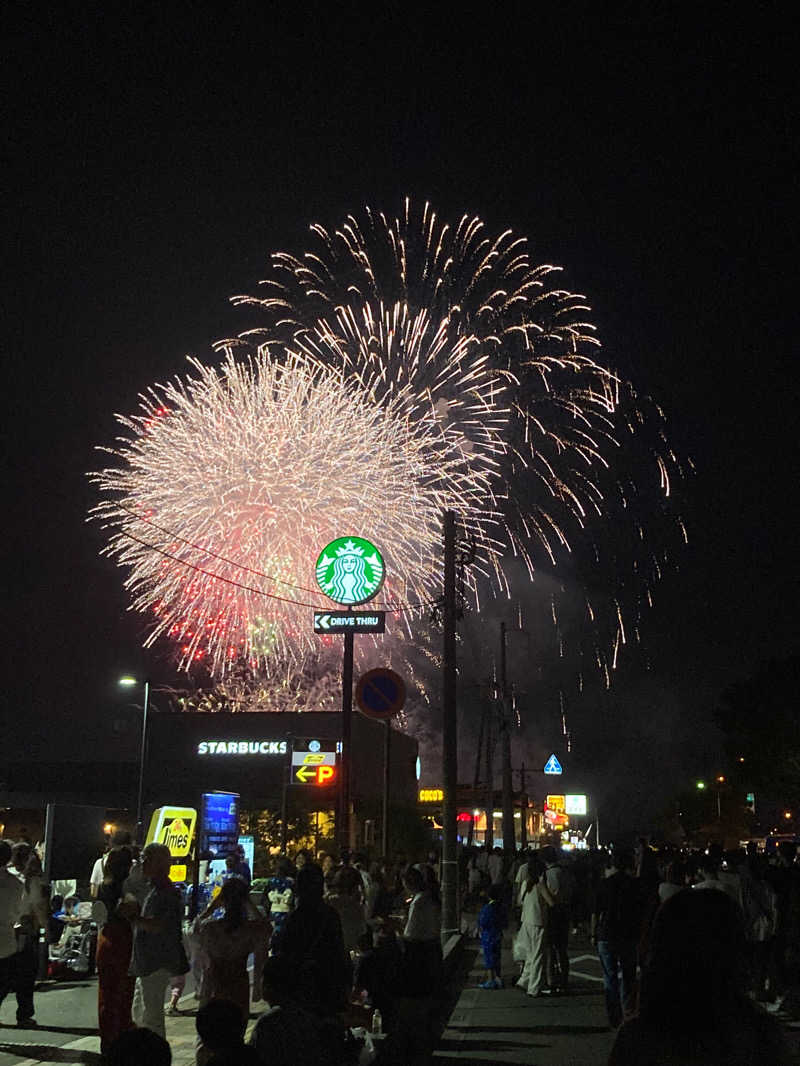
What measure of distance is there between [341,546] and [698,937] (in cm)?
1816

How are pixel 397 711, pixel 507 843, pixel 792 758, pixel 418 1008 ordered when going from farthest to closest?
pixel 792 758, pixel 507 843, pixel 397 711, pixel 418 1008

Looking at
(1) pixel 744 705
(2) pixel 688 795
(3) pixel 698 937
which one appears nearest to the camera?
(3) pixel 698 937

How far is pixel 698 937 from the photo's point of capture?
9.53 feet

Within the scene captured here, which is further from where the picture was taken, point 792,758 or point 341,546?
point 792,758

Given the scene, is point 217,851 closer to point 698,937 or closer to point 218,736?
point 698,937

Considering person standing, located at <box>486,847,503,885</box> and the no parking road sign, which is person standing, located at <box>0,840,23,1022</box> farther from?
person standing, located at <box>486,847,503,885</box>

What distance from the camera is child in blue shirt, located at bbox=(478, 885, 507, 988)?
15.6 meters

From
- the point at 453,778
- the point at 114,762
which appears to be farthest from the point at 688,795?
the point at 453,778

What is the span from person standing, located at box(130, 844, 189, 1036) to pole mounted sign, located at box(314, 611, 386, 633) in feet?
34.0

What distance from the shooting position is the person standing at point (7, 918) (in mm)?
9844

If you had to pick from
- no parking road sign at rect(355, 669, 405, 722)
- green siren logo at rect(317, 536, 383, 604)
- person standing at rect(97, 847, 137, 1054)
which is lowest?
person standing at rect(97, 847, 137, 1054)

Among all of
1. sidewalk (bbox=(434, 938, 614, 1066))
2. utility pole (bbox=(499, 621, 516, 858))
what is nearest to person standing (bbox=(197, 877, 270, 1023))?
sidewalk (bbox=(434, 938, 614, 1066))

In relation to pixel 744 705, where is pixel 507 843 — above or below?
below

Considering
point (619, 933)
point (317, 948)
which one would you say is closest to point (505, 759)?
point (619, 933)
